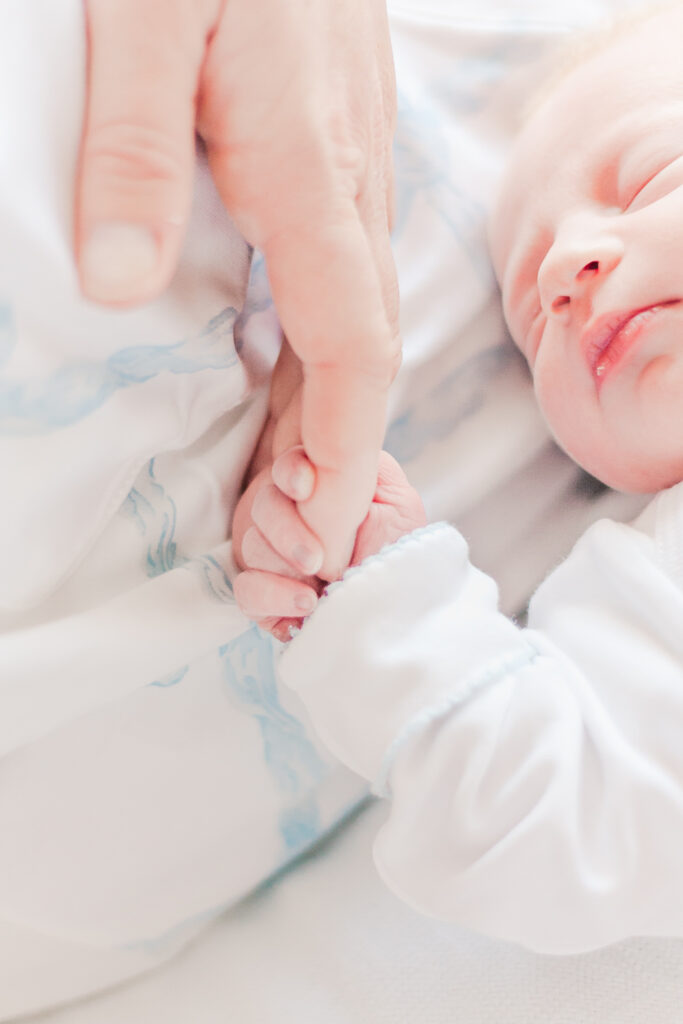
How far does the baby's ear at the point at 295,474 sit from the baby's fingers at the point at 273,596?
0.06m

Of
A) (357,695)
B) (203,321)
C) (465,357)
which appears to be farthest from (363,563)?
(465,357)

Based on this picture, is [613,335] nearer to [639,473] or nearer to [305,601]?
[639,473]

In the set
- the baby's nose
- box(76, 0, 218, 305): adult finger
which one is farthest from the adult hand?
the baby's nose

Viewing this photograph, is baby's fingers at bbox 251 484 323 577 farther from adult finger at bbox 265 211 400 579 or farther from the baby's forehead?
the baby's forehead

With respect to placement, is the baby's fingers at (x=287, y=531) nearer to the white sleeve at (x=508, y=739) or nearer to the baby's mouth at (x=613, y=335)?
the white sleeve at (x=508, y=739)

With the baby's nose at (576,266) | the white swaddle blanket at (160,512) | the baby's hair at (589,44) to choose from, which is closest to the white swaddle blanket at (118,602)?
the white swaddle blanket at (160,512)

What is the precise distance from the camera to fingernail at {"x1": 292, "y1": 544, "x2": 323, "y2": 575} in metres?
0.60

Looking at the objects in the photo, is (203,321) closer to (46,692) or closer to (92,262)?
(92,262)

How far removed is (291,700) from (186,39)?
503 mm

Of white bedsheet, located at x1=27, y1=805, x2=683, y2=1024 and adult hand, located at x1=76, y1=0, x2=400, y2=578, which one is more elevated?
adult hand, located at x1=76, y1=0, x2=400, y2=578

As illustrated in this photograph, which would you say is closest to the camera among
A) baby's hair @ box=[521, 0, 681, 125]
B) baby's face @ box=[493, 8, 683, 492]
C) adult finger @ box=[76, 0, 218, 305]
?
adult finger @ box=[76, 0, 218, 305]

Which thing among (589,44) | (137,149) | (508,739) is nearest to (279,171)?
(137,149)

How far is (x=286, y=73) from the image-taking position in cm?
48

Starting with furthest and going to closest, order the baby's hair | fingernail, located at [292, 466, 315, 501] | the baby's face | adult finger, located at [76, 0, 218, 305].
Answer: the baby's hair → the baby's face → fingernail, located at [292, 466, 315, 501] → adult finger, located at [76, 0, 218, 305]
